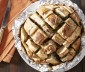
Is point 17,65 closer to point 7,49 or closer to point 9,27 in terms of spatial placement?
point 7,49

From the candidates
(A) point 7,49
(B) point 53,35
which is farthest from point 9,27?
(B) point 53,35

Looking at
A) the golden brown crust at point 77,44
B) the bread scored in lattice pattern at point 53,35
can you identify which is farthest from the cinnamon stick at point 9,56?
the golden brown crust at point 77,44

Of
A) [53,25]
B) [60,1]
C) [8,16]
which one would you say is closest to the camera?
[53,25]

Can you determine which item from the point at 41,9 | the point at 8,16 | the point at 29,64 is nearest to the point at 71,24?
the point at 41,9

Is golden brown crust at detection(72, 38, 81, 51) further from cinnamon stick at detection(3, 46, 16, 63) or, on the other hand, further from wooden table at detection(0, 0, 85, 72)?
cinnamon stick at detection(3, 46, 16, 63)

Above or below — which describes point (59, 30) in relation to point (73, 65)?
above

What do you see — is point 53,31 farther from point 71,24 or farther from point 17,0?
point 17,0

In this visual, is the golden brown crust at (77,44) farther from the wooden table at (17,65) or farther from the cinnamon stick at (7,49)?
the cinnamon stick at (7,49)
